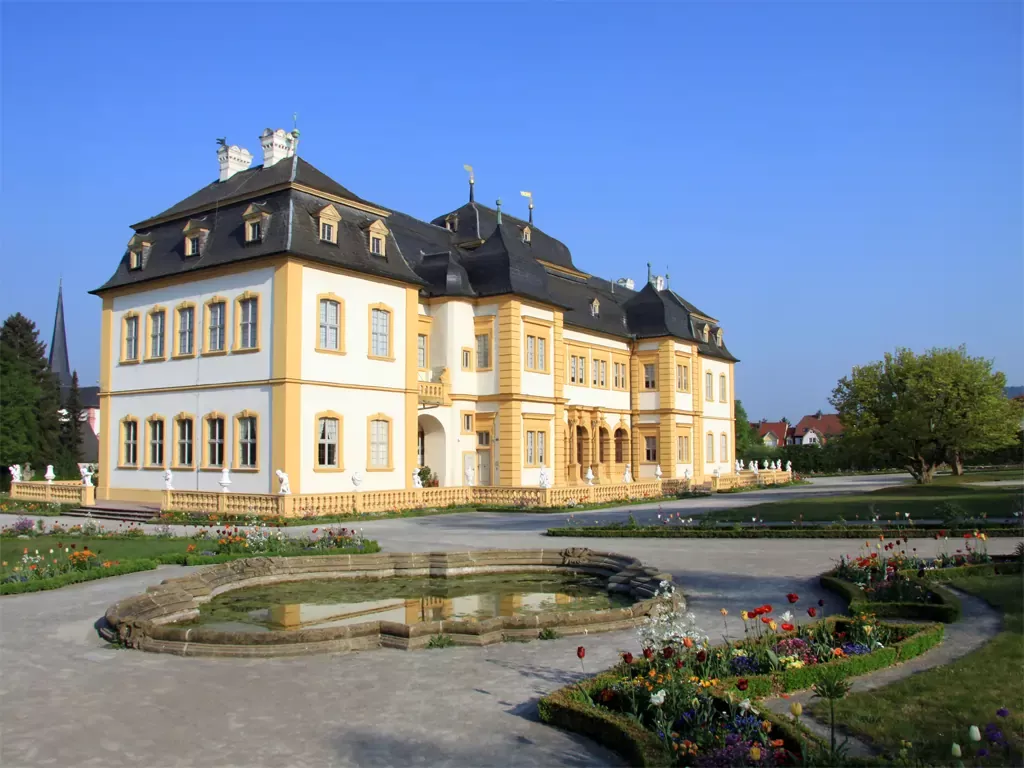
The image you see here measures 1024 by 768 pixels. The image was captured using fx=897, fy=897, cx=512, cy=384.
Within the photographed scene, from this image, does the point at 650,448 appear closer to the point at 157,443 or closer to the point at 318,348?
the point at 318,348

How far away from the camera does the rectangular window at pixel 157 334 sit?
33.0m

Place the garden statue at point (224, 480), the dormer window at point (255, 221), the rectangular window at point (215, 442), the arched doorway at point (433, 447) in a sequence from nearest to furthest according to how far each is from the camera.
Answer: the garden statue at point (224, 480) < the dormer window at point (255, 221) < the rectangular window at point (215, 442) < the arched doorway at point (433, 447)

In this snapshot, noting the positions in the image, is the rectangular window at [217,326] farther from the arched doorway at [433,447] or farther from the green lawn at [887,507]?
the green lawn at [887,507]

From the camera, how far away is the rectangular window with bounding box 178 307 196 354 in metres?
31.9

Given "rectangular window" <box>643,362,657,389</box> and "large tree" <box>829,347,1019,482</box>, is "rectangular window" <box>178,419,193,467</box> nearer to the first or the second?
"rectangular window" <box>643,362,657,389</box>

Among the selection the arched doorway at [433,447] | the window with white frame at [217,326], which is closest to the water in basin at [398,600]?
the window with white frame at [217,326]

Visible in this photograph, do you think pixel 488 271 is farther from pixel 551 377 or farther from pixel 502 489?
pixel 502 489

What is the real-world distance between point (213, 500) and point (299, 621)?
683 inches

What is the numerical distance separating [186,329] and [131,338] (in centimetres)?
340

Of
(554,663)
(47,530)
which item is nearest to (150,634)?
(554,663)

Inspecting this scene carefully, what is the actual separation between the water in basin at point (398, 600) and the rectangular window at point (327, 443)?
14.3 m

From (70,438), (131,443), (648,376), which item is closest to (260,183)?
(131,443)

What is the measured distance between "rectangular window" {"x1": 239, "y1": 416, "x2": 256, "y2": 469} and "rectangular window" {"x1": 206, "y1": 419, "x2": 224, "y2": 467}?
1.03 m

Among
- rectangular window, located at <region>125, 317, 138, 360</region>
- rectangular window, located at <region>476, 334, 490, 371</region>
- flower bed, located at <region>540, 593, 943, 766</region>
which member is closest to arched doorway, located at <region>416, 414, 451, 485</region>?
rectangular window, located at <region>476, 334, 490, 371</region>
